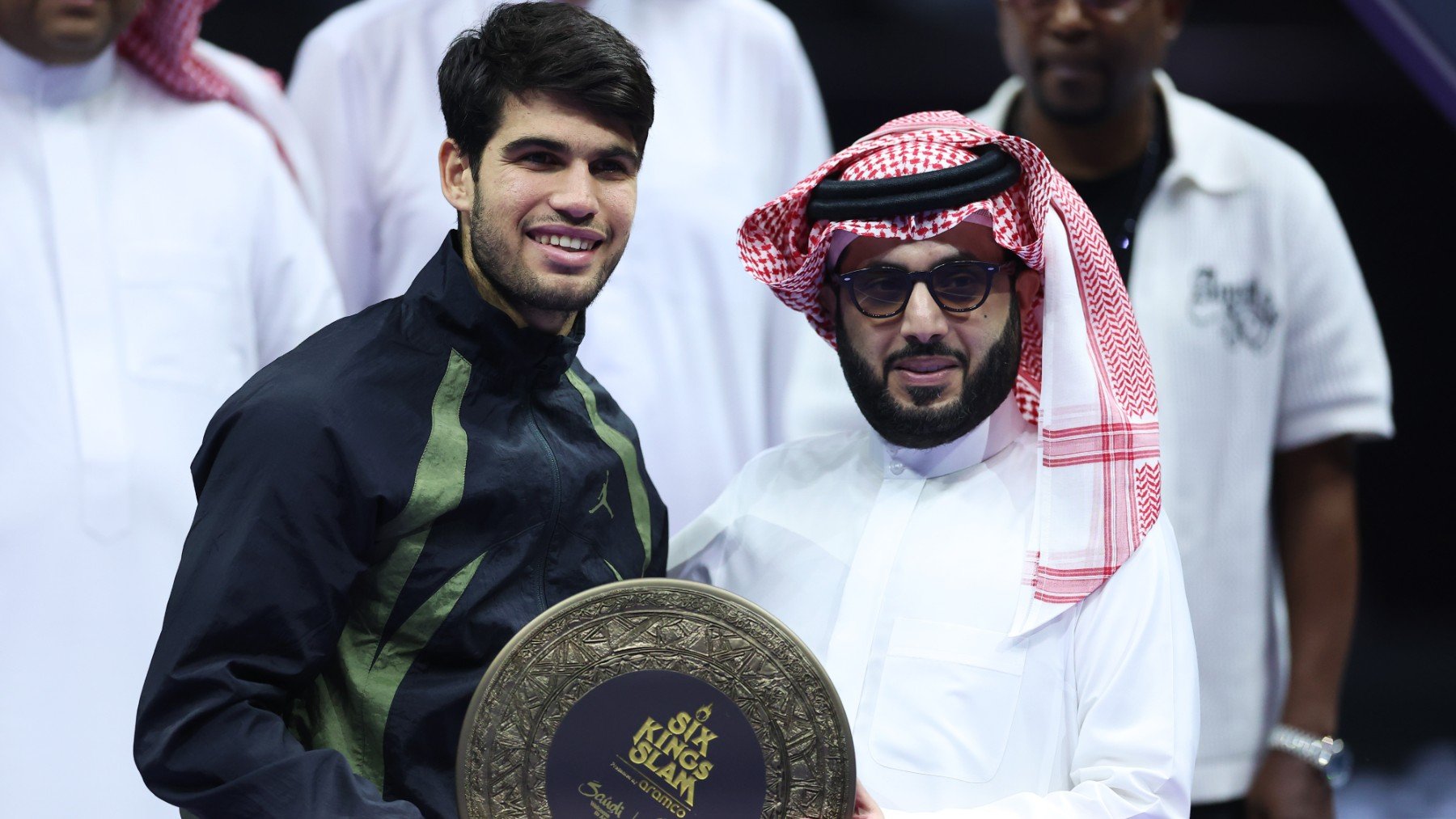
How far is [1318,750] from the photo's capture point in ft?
10.2

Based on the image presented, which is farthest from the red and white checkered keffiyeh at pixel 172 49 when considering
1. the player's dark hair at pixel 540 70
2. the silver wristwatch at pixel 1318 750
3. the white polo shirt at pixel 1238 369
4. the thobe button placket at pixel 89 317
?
the silver wristwatch at pixel 1318 750

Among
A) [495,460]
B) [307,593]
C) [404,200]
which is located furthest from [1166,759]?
[404,200]

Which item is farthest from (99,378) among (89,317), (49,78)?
(49,78)

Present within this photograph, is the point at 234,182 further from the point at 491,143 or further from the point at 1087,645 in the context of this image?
the point at 1087,645

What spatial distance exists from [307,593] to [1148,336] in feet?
6.19

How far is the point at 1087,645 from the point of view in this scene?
207 cm

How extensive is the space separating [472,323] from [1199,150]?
184cm

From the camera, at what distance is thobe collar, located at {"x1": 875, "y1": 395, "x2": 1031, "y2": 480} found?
2291mm

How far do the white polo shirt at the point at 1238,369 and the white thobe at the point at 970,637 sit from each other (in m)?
0.94

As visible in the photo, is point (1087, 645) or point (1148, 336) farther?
point (1148, 336)

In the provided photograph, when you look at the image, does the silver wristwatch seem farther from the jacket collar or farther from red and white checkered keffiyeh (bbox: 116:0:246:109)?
red and white checkered keffiyeh (bbox: 116:0:246:109)

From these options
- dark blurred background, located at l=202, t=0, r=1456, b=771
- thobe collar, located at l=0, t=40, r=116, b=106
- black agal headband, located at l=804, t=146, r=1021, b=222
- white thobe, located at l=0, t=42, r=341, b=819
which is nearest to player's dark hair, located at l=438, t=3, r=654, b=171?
black agal headband, located at l=804, t=146, r=1021, b=222

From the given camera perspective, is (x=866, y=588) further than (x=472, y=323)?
Yes

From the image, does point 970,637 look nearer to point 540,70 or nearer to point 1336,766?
point 540,70
